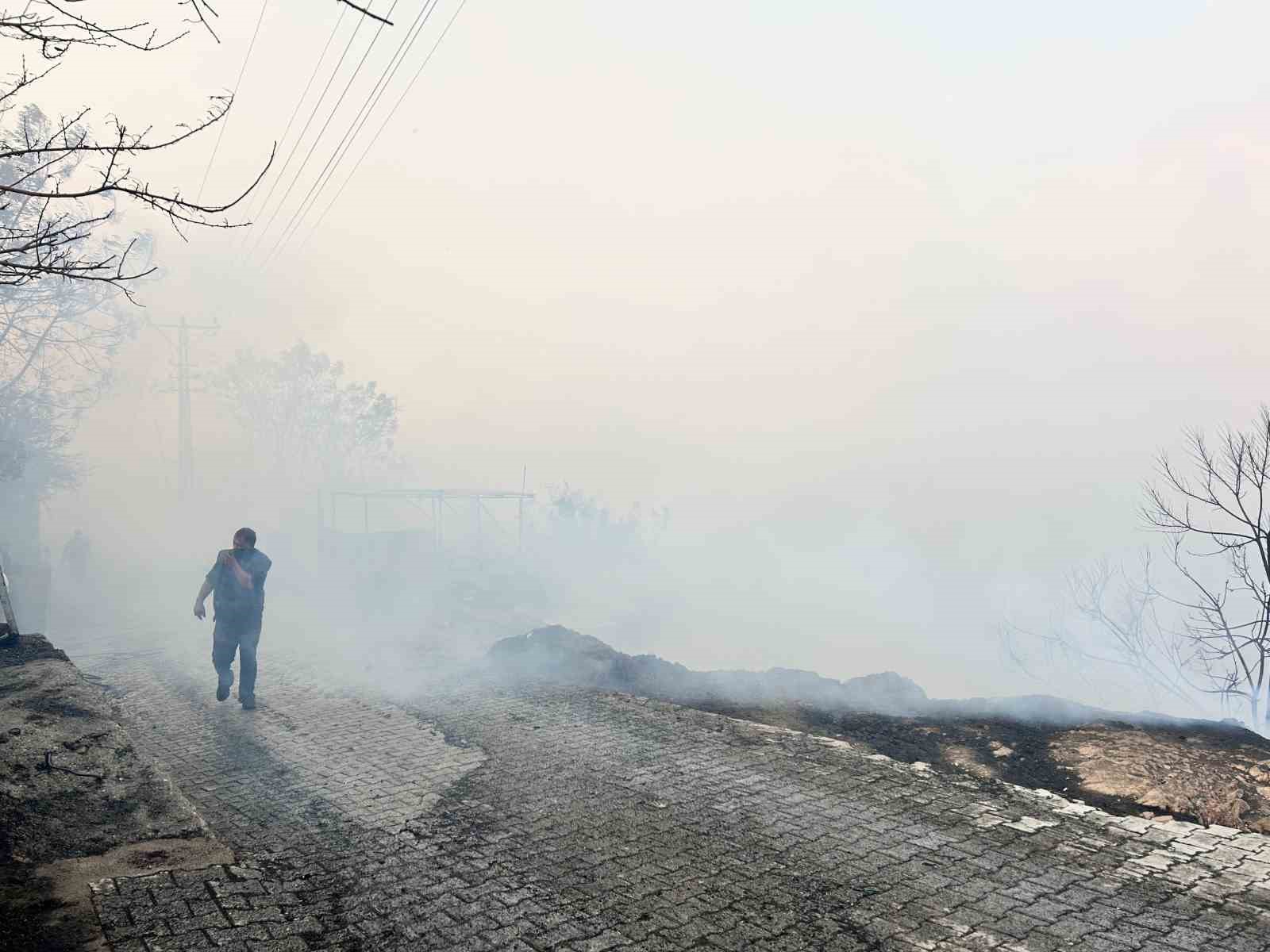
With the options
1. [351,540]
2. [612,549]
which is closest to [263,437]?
[351,540]

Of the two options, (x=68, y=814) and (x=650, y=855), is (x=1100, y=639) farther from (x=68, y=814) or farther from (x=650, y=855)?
(x=68, y=814)

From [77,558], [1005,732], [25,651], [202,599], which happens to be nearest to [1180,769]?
[1005,732]

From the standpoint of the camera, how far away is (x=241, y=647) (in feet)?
28.1

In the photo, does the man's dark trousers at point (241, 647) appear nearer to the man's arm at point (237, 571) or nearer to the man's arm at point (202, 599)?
the man's arm at point (202, 599)

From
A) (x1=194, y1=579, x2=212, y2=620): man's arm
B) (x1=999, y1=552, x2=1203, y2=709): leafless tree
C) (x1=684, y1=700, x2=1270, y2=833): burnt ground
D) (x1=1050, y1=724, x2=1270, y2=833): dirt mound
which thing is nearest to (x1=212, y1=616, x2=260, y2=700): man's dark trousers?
(x1=194, y1=579, x2=212, y2=620): man's arm

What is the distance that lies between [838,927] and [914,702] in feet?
17.2

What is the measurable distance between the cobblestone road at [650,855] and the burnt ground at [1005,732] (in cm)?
42

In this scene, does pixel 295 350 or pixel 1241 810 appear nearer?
pixel 1241 810

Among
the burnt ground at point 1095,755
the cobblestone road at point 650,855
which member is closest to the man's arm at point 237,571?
the cobblestone road at point 650,855

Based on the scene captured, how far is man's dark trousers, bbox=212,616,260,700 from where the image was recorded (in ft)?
28.3

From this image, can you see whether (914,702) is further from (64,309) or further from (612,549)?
(612,549)

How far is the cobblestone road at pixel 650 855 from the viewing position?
397 centimetres

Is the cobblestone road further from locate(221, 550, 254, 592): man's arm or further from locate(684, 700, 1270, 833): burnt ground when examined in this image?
locate(221, 550, 254, 592): man's arm

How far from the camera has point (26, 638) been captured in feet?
32.0
